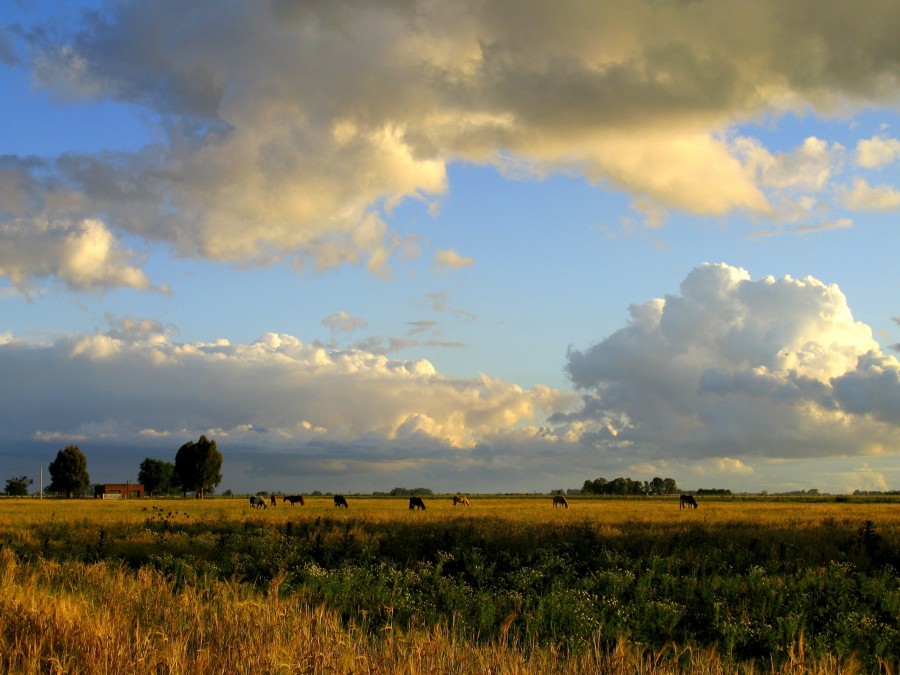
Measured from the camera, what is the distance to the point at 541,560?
23.0 metres

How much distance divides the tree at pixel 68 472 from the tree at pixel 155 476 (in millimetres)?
40541

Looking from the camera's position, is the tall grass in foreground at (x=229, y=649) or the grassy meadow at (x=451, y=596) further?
the grassy meadow at (x=451, y=596)

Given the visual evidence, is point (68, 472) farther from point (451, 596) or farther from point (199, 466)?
point (451, 596)

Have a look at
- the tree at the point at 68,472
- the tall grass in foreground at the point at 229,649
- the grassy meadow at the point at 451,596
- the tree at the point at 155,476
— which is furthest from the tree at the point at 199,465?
the tall grass in foreground at the point at 229,649

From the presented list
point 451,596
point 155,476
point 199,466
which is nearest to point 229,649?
point 451,596

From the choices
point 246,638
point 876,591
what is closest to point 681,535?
point 876,591

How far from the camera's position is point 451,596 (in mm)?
17719

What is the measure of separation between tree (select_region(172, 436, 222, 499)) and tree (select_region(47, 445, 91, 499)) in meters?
18.1

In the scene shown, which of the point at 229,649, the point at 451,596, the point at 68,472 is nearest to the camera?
the point at 229,649

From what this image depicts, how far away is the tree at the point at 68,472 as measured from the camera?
497 ft

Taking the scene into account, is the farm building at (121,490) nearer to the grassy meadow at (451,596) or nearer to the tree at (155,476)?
the tree at (155,476)

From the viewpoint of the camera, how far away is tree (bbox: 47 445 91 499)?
5969 inches

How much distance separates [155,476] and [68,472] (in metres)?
42.9

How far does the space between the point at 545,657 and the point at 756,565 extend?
15724 mm
